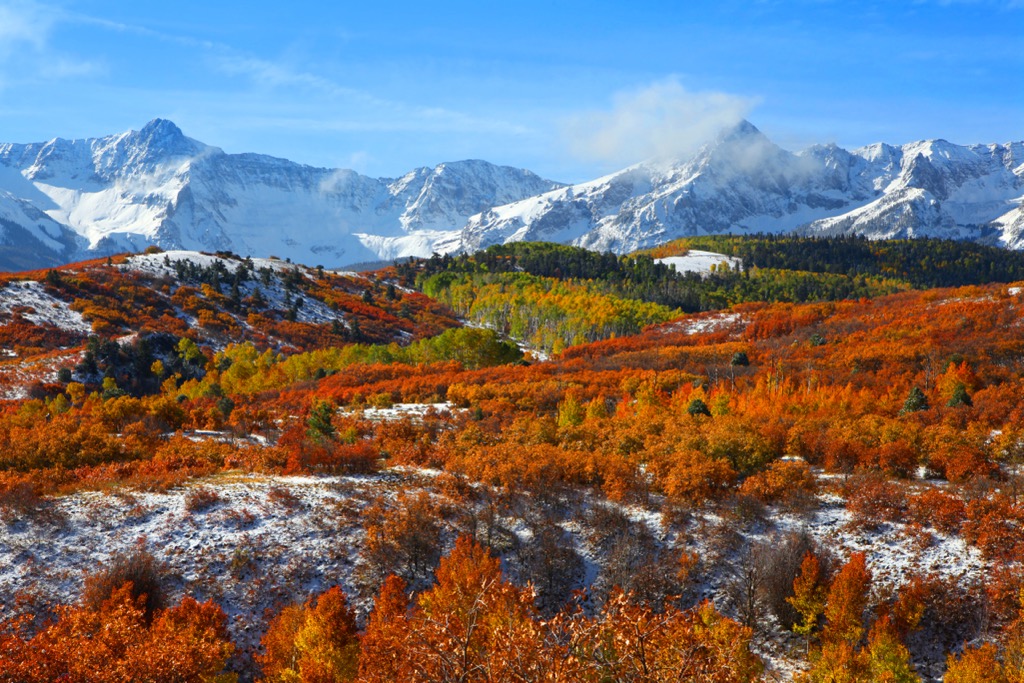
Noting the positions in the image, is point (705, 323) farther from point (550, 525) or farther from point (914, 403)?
point (550, 525)

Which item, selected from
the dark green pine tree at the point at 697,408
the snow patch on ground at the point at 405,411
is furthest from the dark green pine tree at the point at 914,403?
the snow patch on ground at the point at 405,411

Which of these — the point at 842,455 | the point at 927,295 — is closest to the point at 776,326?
the point at 927,295

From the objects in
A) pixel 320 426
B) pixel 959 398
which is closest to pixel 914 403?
pixel 959 398

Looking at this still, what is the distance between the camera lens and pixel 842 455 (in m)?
37.3

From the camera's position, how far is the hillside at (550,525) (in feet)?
68.5

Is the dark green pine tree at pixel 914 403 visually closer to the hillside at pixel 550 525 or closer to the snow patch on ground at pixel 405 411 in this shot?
the hillside at pixel 550 525

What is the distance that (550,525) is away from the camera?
3147cm

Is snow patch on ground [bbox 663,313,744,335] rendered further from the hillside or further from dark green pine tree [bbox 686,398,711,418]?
dark green pine tree [bbox 686,398,711,418]

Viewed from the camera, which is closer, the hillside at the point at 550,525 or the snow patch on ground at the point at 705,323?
the hillside at the point at 550,525

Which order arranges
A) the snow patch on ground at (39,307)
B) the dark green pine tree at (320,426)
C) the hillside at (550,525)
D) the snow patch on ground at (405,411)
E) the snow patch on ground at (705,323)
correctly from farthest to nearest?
the snow patch on ground at (705,323)
the snow patch on ground at (39,307)
the snow patch on ground at (405,411)
the dark green pine tree at (320,426)
the hillside at (550,525)

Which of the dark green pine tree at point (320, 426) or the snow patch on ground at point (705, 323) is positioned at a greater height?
the snow patch on ground at point (705, 323)

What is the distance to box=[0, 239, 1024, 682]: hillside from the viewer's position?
68.5 feet

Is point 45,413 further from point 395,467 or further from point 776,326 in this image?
point 776,326

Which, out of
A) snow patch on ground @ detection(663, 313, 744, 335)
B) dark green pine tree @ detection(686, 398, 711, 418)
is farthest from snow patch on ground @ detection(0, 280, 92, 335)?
snow patch on ground @ detection(663, 313, 744, 335)
